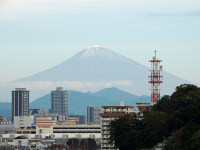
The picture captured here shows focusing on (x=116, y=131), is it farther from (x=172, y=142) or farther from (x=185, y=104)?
(x=172, y=142)

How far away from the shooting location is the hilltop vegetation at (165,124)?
131462 mm

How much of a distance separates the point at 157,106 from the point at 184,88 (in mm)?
11457

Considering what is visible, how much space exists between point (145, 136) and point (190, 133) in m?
29.4

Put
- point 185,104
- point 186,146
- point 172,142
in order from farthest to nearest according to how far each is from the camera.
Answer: point 185,104 < point 172,142 < point 186,146

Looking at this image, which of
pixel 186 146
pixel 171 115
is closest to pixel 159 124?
pixel 171 115

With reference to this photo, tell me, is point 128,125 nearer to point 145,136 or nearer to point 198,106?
point 145,136

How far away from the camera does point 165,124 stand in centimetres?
14575

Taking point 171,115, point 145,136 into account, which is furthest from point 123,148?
point 171,115

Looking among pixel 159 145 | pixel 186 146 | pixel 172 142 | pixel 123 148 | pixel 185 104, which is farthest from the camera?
Answer: pixel 123 148

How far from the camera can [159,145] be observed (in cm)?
13638

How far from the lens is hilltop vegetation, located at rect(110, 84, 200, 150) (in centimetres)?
13146

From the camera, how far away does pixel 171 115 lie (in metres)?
144

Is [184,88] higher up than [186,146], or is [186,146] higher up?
[184,88]

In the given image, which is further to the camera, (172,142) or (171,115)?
(171,115)
